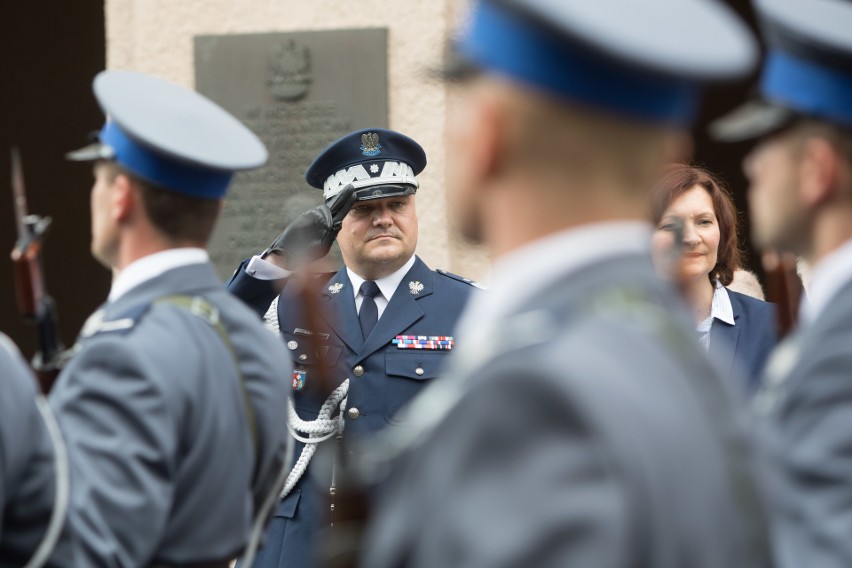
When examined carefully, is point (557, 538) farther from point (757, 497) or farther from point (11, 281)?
point (11, 281)

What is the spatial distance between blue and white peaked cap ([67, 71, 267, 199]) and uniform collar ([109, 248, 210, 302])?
13 cm

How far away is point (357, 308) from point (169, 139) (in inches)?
69.5

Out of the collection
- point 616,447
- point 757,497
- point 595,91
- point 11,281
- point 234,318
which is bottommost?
point 11,281

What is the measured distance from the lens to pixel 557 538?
1190 millimetres

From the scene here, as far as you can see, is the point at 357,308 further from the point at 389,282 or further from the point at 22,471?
the point at 22,471

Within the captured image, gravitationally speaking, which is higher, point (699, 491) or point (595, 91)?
point (595, 91)

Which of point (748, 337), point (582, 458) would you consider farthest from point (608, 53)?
point (748, 337)

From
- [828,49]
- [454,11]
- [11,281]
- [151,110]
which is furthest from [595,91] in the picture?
[11,281]

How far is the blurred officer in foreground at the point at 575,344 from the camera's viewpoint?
1.20 metres

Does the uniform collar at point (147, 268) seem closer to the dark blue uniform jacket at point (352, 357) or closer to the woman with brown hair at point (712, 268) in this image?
the dark blue uniform jacket at point (352, 357)

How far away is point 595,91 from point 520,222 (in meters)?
0.16

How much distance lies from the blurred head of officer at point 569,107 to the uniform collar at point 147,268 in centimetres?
129

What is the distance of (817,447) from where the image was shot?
1.89m

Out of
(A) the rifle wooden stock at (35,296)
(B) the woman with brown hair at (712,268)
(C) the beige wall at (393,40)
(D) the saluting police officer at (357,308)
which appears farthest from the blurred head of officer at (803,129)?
(C) the beige wall at (393,40)
